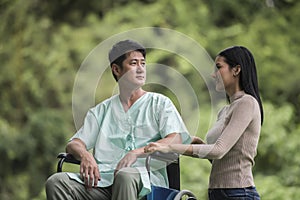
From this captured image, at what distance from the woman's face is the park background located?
3587 mm

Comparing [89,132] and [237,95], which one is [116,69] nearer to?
[89,132]

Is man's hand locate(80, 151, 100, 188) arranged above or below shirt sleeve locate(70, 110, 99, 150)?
below

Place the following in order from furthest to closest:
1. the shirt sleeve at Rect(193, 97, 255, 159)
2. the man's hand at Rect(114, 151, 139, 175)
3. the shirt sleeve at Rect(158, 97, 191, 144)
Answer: the shirt sleeve at Rect(158, 97, 191, 144)
the man's hand at Rect(114, 151, 139, 175)
the shirt sleeve at Rect(193, 97, 255, 159)

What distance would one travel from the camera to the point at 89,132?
2959 millimetres

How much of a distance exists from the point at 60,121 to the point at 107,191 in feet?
16.2

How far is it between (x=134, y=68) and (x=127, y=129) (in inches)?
10.3

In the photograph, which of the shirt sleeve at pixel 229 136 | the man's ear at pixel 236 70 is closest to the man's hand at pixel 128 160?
the shirt sleeve at pixel 229 136

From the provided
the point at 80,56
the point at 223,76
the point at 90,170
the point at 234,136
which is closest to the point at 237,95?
the point at 223,76

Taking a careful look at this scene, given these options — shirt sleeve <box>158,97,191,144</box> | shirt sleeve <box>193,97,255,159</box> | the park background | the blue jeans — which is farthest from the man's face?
the park background

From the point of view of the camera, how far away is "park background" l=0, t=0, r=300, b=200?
7.22 m

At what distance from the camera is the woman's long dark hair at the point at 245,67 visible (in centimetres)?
266

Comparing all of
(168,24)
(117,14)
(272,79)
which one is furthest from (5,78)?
(272,79)

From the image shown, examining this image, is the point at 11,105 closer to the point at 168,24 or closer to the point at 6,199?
the point at 6,199

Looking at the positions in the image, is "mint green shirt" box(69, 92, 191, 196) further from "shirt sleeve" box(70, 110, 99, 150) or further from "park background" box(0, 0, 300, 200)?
"park background" box(0, 0, 300, 200)
